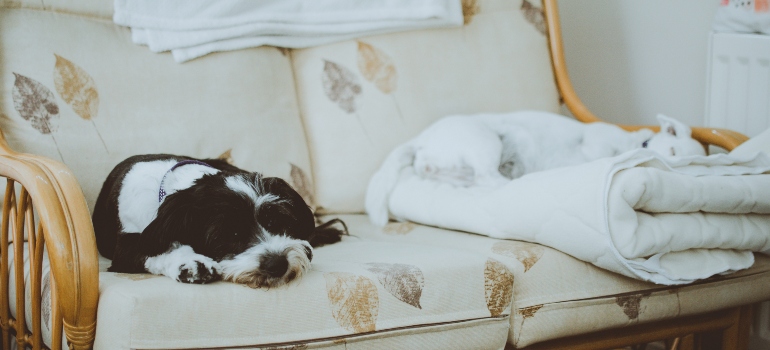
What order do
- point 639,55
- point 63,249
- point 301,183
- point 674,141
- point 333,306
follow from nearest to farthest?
point 63,249 → point 333,306 → point 301,183 → point 674,141 → point 639,55

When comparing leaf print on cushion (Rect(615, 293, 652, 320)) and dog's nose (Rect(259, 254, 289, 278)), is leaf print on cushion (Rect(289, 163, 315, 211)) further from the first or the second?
leaf print on cushion (Rect(615, 293, 652, 320))

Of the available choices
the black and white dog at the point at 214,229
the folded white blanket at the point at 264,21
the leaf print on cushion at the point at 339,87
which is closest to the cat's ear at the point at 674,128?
the folded white blanket at the point at 264,21

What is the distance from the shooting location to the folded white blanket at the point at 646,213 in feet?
5.12

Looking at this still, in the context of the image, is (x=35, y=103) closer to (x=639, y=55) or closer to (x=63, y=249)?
(x=63, y=249)

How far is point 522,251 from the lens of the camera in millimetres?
1668

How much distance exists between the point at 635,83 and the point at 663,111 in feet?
0.58

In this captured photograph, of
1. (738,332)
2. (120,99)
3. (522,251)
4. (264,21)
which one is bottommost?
(738,332)

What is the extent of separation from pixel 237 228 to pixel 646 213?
Answer: 92 cm

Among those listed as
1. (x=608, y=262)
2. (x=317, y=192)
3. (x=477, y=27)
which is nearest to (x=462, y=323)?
(x=608, y=262)

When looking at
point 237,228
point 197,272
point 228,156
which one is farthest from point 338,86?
point 197,272

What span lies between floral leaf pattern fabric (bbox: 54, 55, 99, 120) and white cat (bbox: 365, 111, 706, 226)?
2.69 ft

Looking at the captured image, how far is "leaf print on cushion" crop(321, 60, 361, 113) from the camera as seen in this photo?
2.31m

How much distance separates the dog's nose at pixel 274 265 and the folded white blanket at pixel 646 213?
25.6 inches

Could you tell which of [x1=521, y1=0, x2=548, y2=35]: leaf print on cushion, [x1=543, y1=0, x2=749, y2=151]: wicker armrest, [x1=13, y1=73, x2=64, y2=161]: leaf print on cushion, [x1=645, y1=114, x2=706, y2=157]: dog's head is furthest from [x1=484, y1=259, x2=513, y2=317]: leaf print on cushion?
[x1=521, y1=0, x2=548, y2=35]: leaf print on cushion
